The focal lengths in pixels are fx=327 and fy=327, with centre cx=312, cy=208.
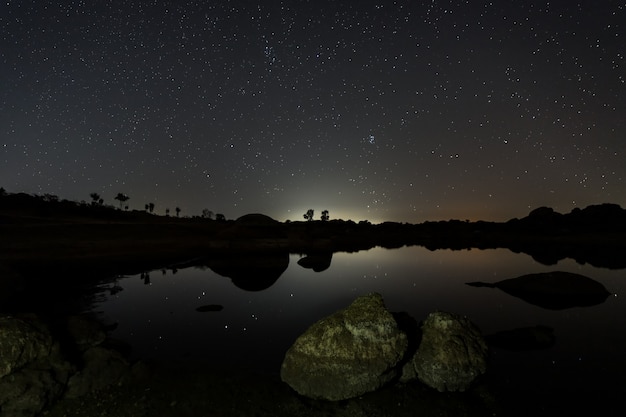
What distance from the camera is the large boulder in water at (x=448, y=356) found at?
36.9 feet

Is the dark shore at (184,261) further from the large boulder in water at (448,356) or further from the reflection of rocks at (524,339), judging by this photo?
the reflection of rocks at (524,339)

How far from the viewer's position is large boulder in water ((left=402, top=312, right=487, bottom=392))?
11.3 m

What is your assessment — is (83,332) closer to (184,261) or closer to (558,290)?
(558,290)

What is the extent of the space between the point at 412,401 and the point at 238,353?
8316mm

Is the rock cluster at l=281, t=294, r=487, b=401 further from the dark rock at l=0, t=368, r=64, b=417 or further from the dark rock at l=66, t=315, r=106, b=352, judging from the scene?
the dark rock at l=66, t=315, r=106, b=352

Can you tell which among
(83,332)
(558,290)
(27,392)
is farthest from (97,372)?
(558,290)

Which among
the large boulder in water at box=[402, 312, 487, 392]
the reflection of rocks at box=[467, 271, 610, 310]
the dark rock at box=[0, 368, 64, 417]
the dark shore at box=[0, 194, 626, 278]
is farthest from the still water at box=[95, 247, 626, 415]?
the dark shore at box=[0, 194, 626, 278]

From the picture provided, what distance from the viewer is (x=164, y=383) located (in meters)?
11.6

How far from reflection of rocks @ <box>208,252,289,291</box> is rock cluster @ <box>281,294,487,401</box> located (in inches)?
806

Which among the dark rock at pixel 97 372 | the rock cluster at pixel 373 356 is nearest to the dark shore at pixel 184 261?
the dark rock at pixel 97 372

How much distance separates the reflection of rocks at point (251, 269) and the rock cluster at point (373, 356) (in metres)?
20.5

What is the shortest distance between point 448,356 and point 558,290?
2482 centimetres

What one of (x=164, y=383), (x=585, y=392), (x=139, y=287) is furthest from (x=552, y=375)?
(x=139, y=287)

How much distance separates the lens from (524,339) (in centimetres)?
1722
